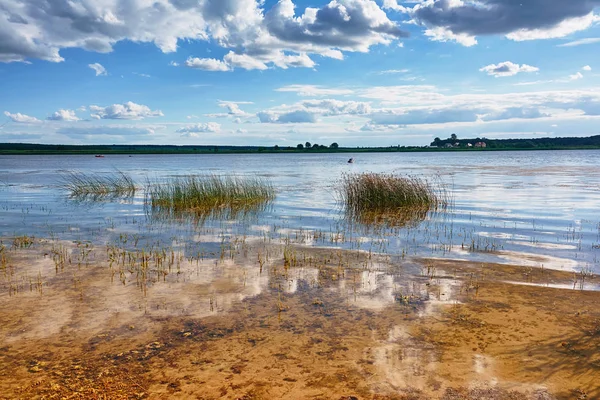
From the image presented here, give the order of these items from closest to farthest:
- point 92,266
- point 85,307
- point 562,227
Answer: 1. point 85,307
2. point 92,266
3. point 562,227

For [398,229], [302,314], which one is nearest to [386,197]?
[398,229]

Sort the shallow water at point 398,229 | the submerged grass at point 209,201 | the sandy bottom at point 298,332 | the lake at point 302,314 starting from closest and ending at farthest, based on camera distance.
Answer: the sandy bottom at point 298,332 → the lake at point 302,314 → the shallow water at point 398,229 → the submerged grass at point 209,201

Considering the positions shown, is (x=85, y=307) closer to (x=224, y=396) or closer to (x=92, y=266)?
(x=92, y=266)

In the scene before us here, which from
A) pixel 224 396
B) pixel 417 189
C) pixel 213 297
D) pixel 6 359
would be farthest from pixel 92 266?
pixel 417 189

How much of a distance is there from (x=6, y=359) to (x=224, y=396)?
3.57m

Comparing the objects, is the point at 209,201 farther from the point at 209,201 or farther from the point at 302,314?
the point at 302,314

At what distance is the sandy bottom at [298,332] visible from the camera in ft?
20.4

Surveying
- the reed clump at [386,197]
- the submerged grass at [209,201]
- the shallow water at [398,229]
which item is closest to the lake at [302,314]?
the shallow water at [398,229]

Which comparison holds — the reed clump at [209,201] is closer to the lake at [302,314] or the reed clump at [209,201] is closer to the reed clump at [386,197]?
the reed clump at [386,197]

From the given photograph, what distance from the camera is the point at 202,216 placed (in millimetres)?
23047

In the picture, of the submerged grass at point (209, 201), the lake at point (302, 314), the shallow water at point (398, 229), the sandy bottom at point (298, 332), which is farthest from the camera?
the submerged grass at point (209, 201)

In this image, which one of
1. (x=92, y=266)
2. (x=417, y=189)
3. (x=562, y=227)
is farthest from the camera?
(x=417, y=189)

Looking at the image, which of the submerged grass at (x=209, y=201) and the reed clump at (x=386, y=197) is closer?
the submerged grass at (x=209, y=201)

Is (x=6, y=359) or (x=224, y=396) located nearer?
(x=224, y=396)
